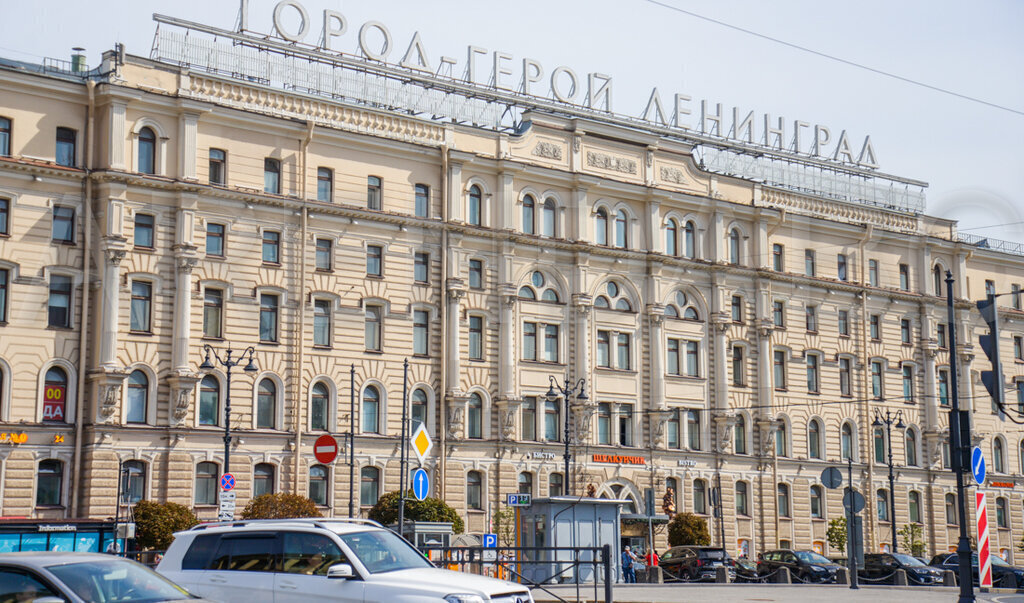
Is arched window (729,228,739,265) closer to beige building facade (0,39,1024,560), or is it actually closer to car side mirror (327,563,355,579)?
beige building facade (0,39,1024,560)

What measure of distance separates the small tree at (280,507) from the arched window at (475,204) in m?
16.3

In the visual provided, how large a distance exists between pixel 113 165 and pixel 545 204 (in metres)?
19.8

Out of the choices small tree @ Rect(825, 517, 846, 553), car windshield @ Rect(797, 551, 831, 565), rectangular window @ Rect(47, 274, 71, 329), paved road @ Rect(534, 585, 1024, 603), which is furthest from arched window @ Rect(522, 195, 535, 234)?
paved road @ Rect(534, 585, 1024, 603)

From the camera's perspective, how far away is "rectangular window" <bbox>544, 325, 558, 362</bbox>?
57219mm

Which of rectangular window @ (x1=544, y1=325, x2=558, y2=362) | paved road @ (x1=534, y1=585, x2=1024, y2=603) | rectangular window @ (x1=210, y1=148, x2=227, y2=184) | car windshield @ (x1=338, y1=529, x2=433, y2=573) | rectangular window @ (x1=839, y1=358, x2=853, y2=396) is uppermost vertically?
rectangular window @ (x1=210, y1=148, x2=227, y2=184)

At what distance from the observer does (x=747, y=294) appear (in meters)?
64.2

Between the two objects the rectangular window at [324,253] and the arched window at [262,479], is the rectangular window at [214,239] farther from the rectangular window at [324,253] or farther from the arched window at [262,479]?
the arched window at [262,479]

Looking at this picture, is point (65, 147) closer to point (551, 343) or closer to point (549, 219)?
point (549, 219)

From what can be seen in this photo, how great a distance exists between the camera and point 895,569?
45.3 metres

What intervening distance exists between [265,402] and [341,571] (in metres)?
34.7

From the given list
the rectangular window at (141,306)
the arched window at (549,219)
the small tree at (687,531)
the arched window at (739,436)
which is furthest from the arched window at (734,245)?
the rectangular window at (141,306)

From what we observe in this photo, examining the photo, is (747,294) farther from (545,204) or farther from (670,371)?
(545,204)

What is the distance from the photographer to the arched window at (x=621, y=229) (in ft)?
198

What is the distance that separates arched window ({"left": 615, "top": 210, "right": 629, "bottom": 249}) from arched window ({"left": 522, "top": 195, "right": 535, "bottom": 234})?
469cm
